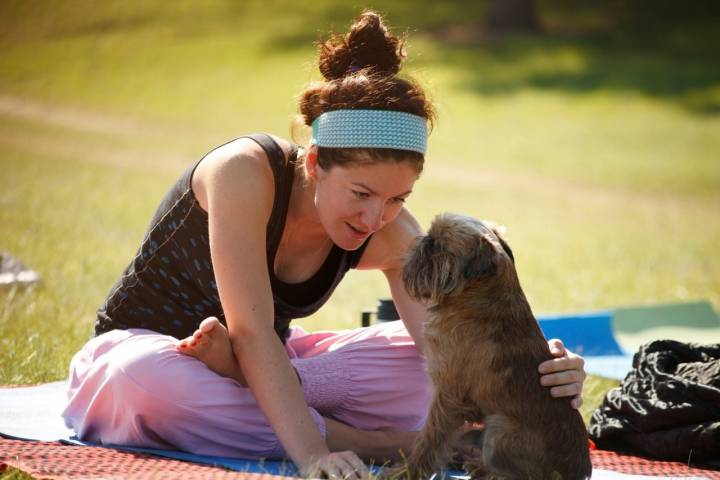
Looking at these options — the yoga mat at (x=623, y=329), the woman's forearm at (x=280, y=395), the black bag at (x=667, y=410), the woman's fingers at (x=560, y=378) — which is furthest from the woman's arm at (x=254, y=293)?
the yoga mat at (x=623, y=329)

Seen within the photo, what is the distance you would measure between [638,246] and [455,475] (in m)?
10.6

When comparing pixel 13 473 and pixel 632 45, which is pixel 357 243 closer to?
pixel 13 473

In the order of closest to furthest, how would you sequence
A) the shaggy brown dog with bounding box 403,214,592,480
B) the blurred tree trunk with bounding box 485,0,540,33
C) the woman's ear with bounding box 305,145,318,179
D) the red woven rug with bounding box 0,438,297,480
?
the red woven rug with bounding box 0,438,297,480 < the shaggy brown dog with bounding box 403,214,592,480 < the woman's ear with bounding box 305,145,318,179 < the blurred tree trunk with bounding box 485,0,540,33

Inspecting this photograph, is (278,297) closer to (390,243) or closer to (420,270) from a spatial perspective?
(390,243)

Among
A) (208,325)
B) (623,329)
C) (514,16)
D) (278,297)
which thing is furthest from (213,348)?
(514,16)

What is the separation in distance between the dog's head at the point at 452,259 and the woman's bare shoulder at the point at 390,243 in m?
0.83

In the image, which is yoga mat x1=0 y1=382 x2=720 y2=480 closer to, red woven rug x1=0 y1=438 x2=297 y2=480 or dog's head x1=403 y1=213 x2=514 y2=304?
red woven rug x1=0 y1=438 x2=297 y2=480

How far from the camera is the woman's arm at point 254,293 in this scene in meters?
3.84

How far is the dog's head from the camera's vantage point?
3785 millimetres

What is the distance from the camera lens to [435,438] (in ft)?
12.8

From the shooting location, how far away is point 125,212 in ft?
45.8

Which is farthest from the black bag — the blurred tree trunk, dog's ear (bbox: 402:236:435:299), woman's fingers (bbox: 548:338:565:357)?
A: the blurred tree trunk

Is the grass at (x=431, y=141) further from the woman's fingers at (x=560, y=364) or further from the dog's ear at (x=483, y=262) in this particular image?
the woman's fingers at (x=560, y=364)

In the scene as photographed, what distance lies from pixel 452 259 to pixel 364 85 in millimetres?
936
